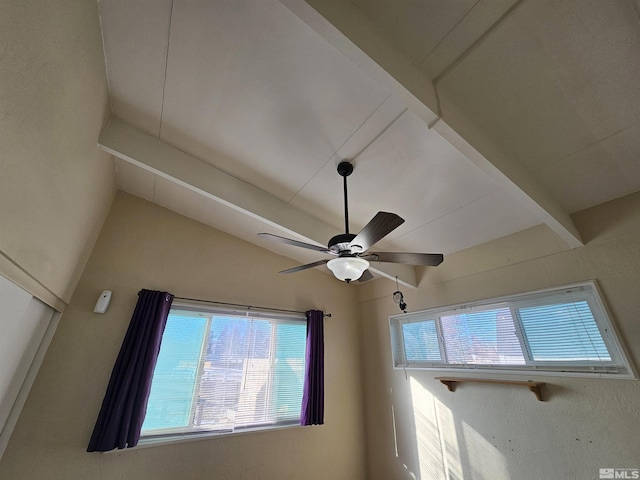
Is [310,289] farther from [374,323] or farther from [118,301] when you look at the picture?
[118,301]

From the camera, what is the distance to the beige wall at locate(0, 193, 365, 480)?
208 centimetres

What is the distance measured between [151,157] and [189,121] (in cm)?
45

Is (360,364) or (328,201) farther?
(360,364)

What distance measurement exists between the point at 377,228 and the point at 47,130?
66.1 inches

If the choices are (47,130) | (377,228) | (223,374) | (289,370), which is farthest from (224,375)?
(47,130)

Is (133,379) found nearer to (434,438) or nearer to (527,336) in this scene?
(434,438)

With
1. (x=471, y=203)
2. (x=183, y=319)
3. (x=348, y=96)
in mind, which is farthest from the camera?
(x=183, y=319)

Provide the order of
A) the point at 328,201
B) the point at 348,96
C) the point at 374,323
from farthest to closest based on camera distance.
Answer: the point at 374,323 < the point at 328,201 < the point at 348,96

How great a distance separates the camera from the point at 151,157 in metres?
2.07

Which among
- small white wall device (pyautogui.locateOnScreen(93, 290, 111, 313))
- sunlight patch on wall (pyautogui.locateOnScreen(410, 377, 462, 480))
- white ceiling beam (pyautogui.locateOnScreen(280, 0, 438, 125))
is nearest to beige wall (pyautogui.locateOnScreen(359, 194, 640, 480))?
sunlight patch on wall (pyautogui.locateOnScreen(410, 377, 462, 480))

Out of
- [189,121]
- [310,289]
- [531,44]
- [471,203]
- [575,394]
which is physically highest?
[189,121]

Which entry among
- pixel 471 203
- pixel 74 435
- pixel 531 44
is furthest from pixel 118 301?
pixel 531 44

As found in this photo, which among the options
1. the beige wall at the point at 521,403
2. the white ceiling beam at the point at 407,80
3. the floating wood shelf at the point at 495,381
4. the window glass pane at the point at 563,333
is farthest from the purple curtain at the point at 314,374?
the white ceiling beam at the point at 407,80

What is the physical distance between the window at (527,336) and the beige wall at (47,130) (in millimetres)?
3364
